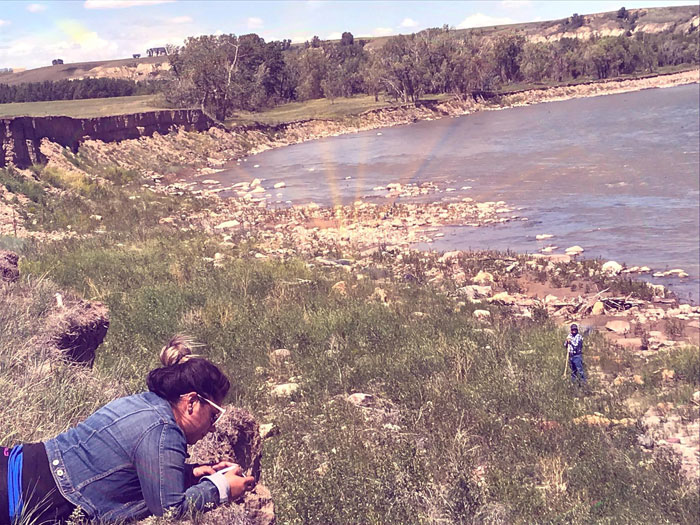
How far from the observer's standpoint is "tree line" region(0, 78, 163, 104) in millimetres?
69688

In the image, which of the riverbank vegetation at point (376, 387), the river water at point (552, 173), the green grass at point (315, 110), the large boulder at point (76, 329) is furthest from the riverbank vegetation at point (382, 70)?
the large boulder at point (76, 329)

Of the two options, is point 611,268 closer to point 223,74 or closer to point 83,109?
point 223,74

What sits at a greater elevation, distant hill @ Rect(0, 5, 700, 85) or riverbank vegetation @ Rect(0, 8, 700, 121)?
distant hill @ Rect(0, 5, 700, 85)

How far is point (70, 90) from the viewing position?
7388 centimetres

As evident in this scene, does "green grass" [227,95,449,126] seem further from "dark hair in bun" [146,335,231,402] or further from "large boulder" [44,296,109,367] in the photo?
"dark hair in bun" [146,335,231,402]

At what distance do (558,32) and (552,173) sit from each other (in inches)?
7064

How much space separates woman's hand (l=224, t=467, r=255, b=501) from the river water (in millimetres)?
10798

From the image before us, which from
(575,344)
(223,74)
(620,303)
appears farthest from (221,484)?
(223,74)

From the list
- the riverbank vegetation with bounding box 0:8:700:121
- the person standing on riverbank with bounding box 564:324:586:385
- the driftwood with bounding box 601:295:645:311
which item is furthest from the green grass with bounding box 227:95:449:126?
the person standing on riverbank with bounding box 564:324:586:385

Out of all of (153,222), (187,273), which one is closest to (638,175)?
(153,222)

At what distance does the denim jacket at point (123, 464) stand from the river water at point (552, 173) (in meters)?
11.2

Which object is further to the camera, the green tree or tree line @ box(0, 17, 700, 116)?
tree line @ box(0, 17, 700, 116)

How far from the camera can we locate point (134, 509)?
10.8 feet

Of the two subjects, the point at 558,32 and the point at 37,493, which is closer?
the point at 37,493
